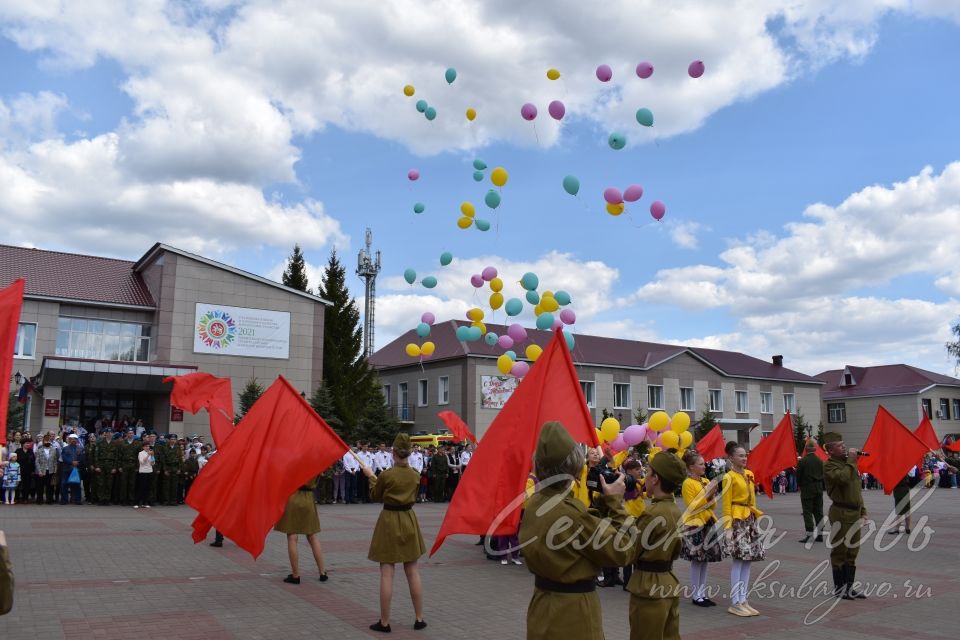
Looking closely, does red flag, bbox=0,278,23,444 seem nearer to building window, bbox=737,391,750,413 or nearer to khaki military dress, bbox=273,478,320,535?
khaki military dress, bbox=273,478,320,535

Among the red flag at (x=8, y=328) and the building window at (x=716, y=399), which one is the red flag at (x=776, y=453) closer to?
the red flag at (x=8, y=328)

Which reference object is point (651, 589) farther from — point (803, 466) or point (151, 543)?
point (803, 466)

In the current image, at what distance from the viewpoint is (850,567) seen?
9672 mm

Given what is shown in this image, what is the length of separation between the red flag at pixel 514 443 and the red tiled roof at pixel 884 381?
6158cm

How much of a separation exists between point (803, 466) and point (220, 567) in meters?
11.5

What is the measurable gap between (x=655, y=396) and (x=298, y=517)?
44.7 meters

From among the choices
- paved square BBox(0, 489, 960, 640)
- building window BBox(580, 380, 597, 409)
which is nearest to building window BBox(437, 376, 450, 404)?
building window BBox(580, 380, 597, 409)

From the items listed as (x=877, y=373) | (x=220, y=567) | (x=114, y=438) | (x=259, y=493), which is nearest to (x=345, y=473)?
(x=114, y=438)

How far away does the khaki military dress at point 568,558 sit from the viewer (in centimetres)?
434

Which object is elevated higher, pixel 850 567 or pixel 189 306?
pixel 189 306

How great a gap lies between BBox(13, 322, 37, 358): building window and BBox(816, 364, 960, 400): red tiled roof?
5913 centimetres

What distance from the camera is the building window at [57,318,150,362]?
1361 inches

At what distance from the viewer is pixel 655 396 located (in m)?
→ 52.1

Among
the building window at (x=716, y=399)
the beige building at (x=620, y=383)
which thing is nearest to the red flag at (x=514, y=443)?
the beige building at (x=620, y=383)
